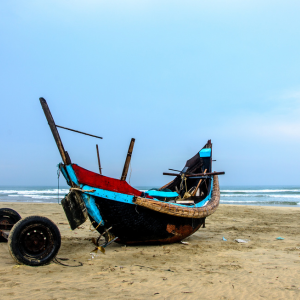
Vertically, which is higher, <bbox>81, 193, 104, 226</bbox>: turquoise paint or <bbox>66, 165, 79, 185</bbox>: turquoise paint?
<bbox>66, 165, 79, 185</bbox>: turquoise paint

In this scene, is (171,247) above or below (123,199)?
below

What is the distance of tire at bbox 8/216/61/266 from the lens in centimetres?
416

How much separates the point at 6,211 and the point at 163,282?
154 inches

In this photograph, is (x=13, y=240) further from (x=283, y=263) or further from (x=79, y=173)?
(x=283, y=263)

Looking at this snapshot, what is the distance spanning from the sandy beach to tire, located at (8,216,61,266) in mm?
141

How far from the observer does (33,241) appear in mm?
4309

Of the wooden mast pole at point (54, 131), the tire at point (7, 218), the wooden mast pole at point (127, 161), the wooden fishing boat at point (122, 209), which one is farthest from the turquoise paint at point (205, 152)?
the tire at point (7, 218)

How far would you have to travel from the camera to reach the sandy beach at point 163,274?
11.3 feet

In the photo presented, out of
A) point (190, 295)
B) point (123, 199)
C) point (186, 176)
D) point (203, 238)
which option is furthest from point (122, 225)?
point (186, 176)

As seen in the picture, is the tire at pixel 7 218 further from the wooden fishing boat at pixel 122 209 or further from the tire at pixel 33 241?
the tire at pixel 33 241

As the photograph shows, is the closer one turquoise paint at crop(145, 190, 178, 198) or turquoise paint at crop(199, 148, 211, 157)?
turquoise paint at crop(145, 190, 178, 198)

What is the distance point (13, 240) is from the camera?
411 cm

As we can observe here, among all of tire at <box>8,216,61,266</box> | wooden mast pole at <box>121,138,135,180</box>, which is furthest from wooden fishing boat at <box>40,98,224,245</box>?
tire at <box>8,216,61,266</box>

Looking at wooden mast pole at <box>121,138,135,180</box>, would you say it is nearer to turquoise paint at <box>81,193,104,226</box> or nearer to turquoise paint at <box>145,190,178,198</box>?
turquoise paint at <box>81,193,104,226</box>
